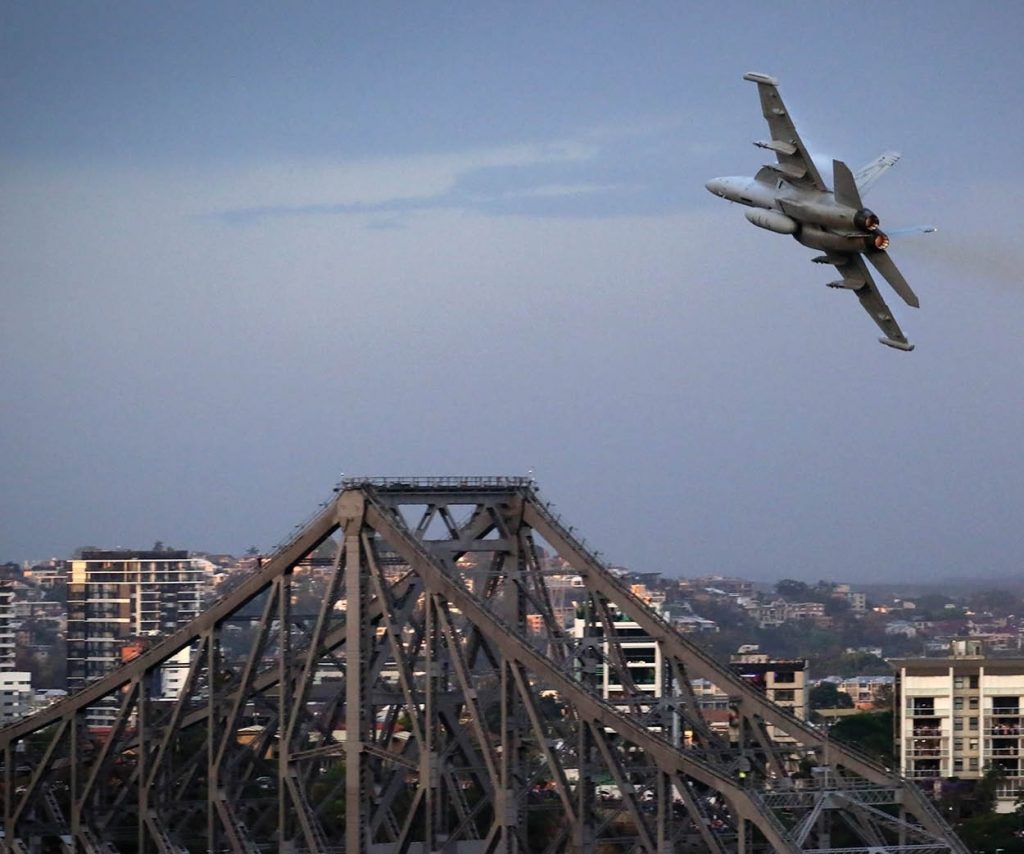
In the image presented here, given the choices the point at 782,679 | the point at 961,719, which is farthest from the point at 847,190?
the point at 782,679

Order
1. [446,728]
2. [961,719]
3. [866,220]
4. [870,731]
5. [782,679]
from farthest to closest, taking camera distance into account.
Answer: [782,679], [870,731], [961,719], [446,728], [866,220]

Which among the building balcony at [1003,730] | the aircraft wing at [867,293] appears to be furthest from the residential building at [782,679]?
the aircraft wing at [867,293]

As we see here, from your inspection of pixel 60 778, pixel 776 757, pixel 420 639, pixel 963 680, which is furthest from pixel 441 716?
pixel 963 680

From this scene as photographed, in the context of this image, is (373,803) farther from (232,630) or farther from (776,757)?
(232,630)

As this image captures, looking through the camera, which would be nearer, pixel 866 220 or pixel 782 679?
pixel 866 220

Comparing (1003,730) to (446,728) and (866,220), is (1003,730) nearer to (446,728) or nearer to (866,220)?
(446,728)

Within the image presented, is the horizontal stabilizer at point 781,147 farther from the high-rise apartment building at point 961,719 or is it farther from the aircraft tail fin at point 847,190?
the high-rise apartment building at point 961,719
